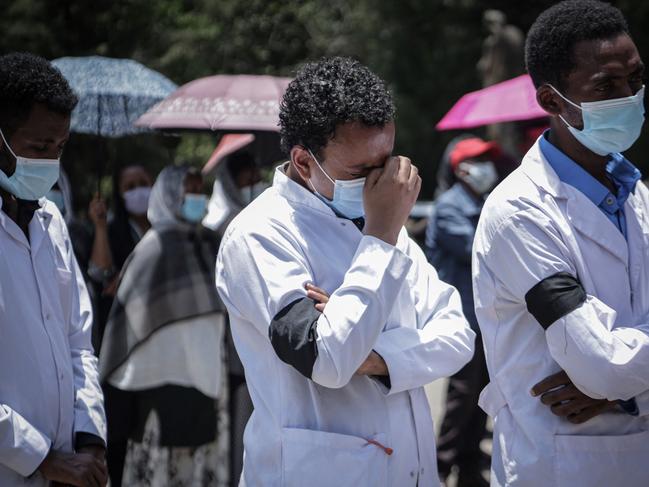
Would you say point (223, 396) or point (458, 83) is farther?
point (458, 83)

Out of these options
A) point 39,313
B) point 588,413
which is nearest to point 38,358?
point 39,313

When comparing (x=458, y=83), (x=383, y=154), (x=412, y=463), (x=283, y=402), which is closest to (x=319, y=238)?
(x=383, y=154)

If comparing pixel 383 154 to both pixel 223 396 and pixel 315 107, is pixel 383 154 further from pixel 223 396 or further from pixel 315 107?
pixel 223 396

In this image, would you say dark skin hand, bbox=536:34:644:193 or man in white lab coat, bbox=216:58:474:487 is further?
dark skin hand, bbox=536:34:644:193

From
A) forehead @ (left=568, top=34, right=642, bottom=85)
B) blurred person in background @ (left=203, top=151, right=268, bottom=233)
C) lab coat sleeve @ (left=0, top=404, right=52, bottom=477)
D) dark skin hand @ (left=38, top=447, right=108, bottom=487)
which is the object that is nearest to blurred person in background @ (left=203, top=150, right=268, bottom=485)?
blurred person in background @ (left=203, top=151, right=268, bottom=233)

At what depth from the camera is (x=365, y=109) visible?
2.91 meters

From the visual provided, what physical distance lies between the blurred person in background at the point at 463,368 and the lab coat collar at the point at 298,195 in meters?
3.77

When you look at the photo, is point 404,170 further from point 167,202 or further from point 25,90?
point 167,202

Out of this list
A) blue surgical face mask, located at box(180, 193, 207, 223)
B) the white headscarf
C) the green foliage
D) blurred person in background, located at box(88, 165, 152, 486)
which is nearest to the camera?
the white headscarf

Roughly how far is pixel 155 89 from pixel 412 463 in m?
4.19

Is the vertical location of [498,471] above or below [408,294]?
below

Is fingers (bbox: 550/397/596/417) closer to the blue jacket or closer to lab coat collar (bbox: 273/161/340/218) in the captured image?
lab coat collar (bbox: 273/161/340/218)

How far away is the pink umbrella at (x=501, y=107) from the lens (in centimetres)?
718

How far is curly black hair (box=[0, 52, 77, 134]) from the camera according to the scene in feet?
11.0
